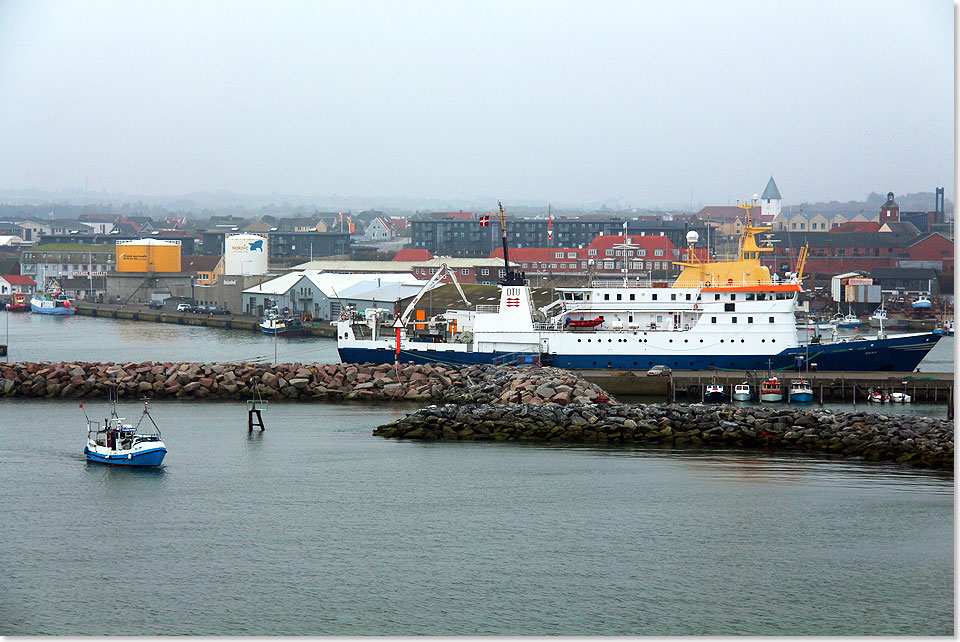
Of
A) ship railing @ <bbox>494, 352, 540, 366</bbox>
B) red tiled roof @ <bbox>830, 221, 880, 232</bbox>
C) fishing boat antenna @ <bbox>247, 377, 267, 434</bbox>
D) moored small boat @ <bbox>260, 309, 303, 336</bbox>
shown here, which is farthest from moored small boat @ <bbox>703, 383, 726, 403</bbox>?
red tiled roof @ <bbox>830, 221, 880, 232</bbox>

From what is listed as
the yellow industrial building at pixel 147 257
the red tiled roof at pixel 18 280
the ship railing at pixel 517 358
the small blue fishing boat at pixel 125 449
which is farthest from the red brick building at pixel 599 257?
the small blue fishing boat at pixel 125 449

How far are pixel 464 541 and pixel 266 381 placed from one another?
8744 mm

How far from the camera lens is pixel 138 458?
12117 millimetres

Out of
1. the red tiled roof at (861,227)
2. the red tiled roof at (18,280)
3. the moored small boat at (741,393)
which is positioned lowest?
the moored small boat at (741,393)

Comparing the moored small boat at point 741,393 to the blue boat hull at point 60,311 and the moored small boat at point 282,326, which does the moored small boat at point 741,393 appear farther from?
the blue boat hull at point 60,311

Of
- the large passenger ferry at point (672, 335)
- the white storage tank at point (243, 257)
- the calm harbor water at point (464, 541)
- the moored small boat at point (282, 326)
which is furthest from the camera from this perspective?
the white storage tank at point (243, 257)

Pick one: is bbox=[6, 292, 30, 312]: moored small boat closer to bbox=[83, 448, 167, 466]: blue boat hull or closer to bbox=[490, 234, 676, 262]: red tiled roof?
bbox=[490, 234, 676, 262]: red tiled roof

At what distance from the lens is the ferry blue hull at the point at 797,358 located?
18.2 meters

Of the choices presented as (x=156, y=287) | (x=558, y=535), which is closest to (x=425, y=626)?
(x=558, y=535)

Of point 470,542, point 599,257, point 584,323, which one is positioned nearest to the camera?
point 470,542

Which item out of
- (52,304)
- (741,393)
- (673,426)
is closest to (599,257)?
(52,304)

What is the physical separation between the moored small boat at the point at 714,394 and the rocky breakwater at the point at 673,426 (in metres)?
1.95

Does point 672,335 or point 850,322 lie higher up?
point 672,335

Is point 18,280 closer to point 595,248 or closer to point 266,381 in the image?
point 595,248
